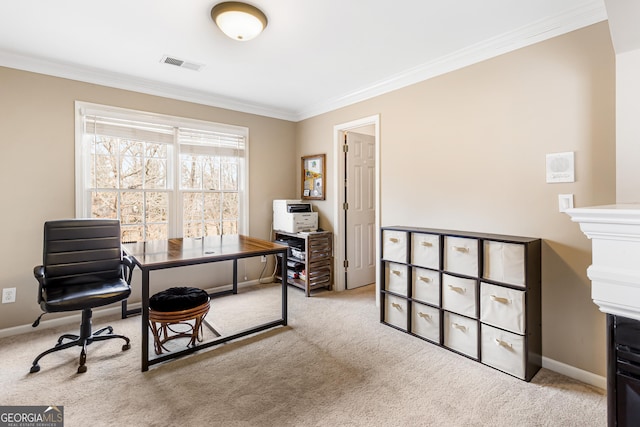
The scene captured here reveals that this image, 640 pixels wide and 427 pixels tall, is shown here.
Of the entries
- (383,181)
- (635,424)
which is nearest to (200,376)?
(635,424)

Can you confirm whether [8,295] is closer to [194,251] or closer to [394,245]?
[194,251]

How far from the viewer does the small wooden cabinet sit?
12.7 feet

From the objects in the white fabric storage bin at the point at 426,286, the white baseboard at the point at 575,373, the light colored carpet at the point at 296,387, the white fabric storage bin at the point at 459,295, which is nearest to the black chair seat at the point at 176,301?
the light colored carpet at the point at 296,387

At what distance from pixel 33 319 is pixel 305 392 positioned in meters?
2.78

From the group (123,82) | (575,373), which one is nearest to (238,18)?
(123,82)

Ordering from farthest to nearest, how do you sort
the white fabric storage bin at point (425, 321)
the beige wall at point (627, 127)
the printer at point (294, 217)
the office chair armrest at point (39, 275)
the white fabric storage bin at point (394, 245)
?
the printer at point (294, 217), the white fabric storage bin at point (394, 245), the white fabric storage bin at point (425, 321), the office chair armrest at point (39, 275), the beige wall at point (627, 127)

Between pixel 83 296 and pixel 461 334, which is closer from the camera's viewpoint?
pixel 83 296

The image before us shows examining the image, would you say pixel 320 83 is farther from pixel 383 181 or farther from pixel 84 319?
pixel 84 319

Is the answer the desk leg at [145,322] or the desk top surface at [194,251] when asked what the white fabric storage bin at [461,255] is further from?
the desk leg at [145,322]

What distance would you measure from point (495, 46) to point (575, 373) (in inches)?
98.3

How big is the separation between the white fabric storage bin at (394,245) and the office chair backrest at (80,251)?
2.48 m

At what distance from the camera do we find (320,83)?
3393 millimetres

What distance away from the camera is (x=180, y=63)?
9.46 feet

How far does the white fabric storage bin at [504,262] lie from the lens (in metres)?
2.09
